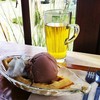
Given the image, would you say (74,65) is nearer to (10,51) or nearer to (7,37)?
(10,51)

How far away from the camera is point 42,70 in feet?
1.44

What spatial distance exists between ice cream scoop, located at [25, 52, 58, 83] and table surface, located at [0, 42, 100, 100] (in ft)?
0.19

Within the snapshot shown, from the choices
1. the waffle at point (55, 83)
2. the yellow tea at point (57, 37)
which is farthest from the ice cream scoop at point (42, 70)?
the yellow tea at point (57, 37)

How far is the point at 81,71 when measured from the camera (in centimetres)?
57

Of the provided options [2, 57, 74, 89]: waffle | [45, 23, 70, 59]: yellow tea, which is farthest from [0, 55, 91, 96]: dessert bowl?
[45, 23, 70, 59]: yellow tea

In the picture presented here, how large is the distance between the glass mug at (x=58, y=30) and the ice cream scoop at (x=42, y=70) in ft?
0.61

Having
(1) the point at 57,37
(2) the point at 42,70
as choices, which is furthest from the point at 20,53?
(2) the point at 42,70

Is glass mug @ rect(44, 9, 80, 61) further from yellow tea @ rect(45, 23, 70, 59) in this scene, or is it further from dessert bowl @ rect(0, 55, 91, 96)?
dessert bowl @ rect(0, 55, 91, 96)

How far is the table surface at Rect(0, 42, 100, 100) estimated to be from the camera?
0.46 meters

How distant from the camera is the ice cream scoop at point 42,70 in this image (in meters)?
0.44

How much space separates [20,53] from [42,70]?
0.30 m

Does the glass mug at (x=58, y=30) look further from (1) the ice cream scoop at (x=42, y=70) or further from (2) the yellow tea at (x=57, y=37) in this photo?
(1) the ice cream scoop at (x=42, y=70)

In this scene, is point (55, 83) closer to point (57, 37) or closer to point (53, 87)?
point (53, 87)

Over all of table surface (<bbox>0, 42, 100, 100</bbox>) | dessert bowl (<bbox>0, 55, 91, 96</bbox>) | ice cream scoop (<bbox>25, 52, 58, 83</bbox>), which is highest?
ice cream scoop (<bbox>25, 52, 58, 83</bbox>)
